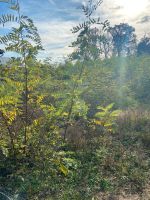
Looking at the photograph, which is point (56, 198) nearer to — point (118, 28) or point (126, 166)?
point (126, 166)

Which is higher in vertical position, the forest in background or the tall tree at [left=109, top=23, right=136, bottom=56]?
the tall tree at [left=109, top=23, right=136, bottom=56]

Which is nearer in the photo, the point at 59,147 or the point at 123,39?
the point at 59,147

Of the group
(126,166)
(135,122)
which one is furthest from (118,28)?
(126,166)

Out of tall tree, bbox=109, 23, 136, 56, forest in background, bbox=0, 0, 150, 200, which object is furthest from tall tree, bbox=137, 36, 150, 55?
forest in background, bbox=0, 0, 150, 200

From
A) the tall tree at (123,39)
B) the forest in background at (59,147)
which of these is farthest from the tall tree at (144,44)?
the forest in background at (59,147)

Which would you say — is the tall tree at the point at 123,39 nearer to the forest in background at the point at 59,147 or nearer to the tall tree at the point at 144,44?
the tall tree at the point at 144,44

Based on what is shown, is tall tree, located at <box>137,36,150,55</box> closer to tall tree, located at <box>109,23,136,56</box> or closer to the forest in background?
tall tree, located at <box>109,23,136,56</box>

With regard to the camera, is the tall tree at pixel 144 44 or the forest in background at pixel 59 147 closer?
the forest in background at pixel 59 147

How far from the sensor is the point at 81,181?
712 centimetres

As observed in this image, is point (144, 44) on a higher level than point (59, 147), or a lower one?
higher

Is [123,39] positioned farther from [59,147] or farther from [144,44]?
[59,147]

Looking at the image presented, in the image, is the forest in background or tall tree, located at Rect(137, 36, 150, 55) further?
tall tree, located at Rect(137, 36, 150, 55)

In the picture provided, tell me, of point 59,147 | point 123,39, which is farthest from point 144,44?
point 59,147

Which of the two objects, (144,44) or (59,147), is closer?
(59,147)
